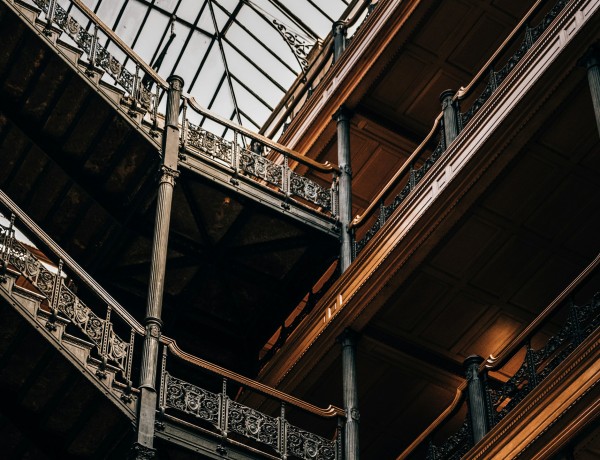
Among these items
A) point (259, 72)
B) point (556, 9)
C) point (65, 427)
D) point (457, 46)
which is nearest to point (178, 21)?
point (259, 72)

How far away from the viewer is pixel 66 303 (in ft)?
47.9

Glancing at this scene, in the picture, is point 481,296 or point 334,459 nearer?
point 334,459

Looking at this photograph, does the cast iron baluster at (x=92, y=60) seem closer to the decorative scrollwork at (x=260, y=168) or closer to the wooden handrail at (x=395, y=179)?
the decorative scrollwork at (x=260, y=168)

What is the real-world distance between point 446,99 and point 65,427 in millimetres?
7600

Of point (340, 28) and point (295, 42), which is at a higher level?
point (295, 42)

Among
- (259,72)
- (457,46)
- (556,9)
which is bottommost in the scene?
(556,9)

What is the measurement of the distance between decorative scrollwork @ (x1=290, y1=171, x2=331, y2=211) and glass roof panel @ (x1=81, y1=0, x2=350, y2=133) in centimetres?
841

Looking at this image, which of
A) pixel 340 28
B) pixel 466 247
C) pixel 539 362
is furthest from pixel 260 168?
pixel 539 362

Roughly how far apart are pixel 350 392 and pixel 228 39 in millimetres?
13914

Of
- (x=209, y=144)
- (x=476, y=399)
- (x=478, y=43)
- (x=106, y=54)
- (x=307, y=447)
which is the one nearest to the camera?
(x=476, y=399)

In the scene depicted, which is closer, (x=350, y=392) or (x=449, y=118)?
(x=350, y=392)

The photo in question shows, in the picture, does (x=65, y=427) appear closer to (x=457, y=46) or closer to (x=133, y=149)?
(x=133, y=149)

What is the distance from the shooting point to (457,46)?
837 inches

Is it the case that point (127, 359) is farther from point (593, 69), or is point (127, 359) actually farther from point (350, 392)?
point (593, 69)
